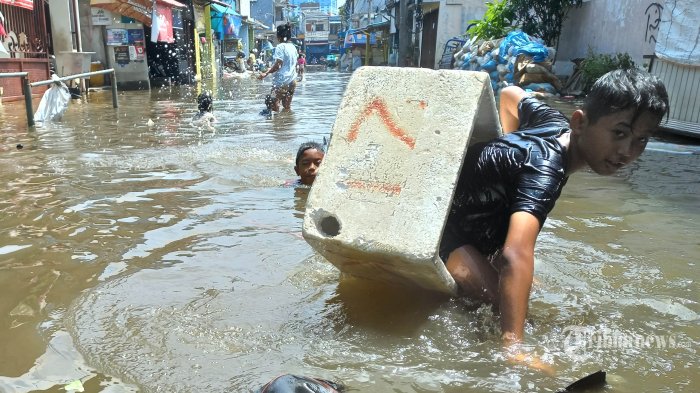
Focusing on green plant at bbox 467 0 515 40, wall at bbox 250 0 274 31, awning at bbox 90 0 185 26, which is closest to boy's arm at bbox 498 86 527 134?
green plant at bbox 467 0 515 40

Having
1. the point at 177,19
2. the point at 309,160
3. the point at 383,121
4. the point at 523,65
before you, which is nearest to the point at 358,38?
the point at 177,19

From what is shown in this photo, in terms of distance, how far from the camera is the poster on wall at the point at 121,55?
15992mm

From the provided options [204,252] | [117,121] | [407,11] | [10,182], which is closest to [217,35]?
[407,11]

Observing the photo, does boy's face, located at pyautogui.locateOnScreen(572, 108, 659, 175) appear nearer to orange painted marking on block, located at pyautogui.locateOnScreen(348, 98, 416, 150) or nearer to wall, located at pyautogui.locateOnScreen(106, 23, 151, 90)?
orange painted marking on block, located at pyautogui.locateOnScreen(348, 98, 416, 150)

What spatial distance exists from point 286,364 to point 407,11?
31.3 metres

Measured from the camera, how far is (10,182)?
4.76 meters

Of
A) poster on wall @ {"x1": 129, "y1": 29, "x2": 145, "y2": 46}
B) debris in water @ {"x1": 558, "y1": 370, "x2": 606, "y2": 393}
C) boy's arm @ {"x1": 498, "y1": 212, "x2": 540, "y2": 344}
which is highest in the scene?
poster on wall @ {"x1": 129, "y1": 29, "x2": 145, "y2": 46}

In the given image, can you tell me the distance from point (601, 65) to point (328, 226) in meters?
10.8

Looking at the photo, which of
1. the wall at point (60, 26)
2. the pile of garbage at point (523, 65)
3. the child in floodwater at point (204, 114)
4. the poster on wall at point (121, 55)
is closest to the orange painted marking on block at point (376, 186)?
the child in floodwater at point (204, 114)

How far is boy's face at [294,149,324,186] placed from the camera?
4566 millimetres

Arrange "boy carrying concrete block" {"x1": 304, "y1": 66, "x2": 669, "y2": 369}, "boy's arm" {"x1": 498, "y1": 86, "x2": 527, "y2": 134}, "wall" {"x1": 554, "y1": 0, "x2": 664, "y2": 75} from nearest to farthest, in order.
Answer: "boy carrying concrete block" {"x1": 304, "y1": 66, "x2": 669, "y2": 369}
"boy's arm" {"x1": 498, "y1": 86, "x2": 527, "y2": 134}
"wall" {"x1": 554, "y1": 0, "x2": 664, "y2": 75}

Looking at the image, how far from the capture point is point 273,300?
2.55 m

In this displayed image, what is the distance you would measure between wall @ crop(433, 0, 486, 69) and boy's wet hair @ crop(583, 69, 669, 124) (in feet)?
74.2

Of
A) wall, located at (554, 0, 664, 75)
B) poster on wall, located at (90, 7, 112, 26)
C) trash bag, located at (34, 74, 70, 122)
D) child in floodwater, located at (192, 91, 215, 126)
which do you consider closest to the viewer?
trash bag, located at (34, 74, 70, 122)
